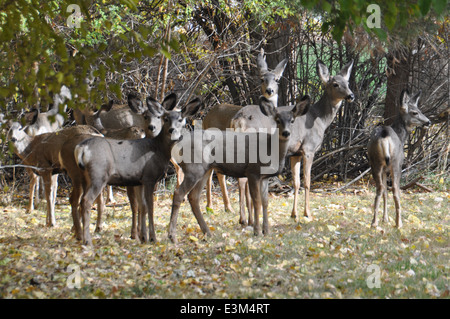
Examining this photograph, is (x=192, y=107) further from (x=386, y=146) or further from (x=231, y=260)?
(x=386, y=146)

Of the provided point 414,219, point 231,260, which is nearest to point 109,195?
point 231,260

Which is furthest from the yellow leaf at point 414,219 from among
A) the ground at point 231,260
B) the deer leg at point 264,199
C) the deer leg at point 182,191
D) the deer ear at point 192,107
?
the deer ear at point 192,107

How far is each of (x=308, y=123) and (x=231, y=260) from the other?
13.5 feet

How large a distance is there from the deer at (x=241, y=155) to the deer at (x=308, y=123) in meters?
1.66

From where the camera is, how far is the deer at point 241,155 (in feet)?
24.8

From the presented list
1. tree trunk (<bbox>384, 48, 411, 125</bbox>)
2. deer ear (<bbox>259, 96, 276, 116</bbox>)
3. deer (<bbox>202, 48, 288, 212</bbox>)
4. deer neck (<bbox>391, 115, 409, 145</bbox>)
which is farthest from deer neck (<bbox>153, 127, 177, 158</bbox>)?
tree trunk (<bbox>384, 48, 411, 125</bbox>)

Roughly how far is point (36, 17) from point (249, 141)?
3.55 metres

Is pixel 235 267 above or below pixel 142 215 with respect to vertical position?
below

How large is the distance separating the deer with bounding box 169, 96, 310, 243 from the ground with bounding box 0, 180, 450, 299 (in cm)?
54

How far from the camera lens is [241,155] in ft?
25.5

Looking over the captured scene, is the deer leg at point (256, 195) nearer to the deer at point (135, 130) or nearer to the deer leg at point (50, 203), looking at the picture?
the deer at point (135, 130)

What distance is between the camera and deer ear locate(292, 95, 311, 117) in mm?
7938
